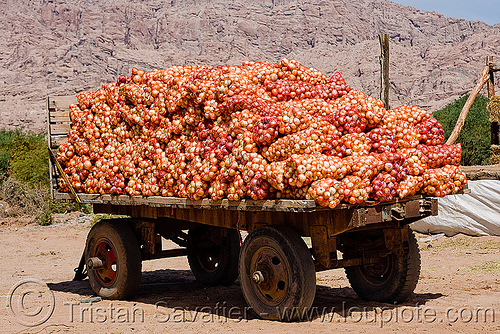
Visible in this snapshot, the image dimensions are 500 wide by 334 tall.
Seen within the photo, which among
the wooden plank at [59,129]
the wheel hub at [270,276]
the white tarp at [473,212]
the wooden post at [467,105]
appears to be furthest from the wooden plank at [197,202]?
the wooden post at [467,105]

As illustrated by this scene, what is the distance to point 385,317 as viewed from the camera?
6195 mm

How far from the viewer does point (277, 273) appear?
6074 millimetres

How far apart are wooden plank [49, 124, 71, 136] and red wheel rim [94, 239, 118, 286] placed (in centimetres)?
159

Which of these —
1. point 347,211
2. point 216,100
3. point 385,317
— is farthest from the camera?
point 216,100

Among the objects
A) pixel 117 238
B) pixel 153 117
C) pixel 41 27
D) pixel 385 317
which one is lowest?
pixel 385 317

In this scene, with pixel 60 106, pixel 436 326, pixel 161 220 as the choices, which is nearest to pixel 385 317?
pixel 436 326

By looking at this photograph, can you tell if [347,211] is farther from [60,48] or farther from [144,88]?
[60,48]

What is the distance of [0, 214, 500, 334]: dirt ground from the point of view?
19.6 feet

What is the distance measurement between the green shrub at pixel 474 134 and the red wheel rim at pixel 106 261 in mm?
17015

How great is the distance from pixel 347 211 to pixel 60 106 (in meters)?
4.65

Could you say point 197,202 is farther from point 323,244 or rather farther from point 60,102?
point 60,102

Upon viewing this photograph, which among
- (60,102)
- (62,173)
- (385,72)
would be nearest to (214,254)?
(62,173)

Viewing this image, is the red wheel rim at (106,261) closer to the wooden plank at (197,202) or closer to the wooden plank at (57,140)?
the wooden plank at (197,202)

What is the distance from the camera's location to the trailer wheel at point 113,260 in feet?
25.1
